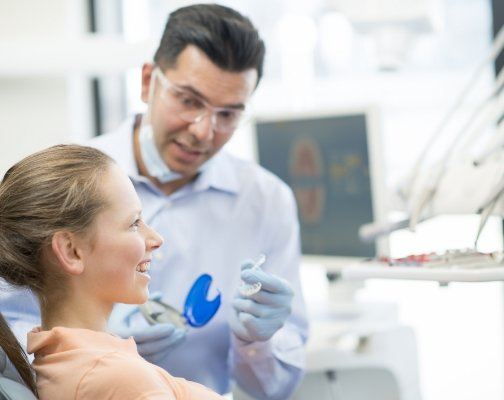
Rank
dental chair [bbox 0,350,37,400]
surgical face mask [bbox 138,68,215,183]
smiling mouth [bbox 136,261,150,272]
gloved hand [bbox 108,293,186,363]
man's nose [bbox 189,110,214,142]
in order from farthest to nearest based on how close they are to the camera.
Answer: surgical face mask [bbox 138,68,215,183], man's nose [bbox 189,110,214,142], gloved hand [bbox 108,293,186,363], smiling mouth [bbox 136,261,150,272], dental chair [bbox 0,350,37,400]

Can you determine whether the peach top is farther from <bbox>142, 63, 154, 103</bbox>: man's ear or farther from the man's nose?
<bbox>142, 63, 154, 103</bbox>: man's ear

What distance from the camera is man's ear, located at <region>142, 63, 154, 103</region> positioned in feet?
6.20

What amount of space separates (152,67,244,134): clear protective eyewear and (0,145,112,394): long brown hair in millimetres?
Result: 482

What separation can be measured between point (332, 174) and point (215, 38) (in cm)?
112

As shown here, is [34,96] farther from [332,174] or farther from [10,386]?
[10,386]

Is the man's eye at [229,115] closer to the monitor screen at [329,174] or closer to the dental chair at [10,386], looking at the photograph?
the dental chair at [10,386]

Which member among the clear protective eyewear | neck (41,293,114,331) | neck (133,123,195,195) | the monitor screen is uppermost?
A: the clear protective eyewear

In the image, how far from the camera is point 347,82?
3447mm

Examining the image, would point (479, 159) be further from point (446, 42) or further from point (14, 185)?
point (446, 42)

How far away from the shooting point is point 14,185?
51.6 inches

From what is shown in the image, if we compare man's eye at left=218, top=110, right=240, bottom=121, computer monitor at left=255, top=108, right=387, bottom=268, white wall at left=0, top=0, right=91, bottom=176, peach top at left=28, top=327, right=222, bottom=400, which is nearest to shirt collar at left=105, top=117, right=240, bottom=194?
man's eye at left=218, top=110, right=240, bottom=121

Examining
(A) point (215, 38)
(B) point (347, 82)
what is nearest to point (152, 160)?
(A) point (215, 38)

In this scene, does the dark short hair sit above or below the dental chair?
above

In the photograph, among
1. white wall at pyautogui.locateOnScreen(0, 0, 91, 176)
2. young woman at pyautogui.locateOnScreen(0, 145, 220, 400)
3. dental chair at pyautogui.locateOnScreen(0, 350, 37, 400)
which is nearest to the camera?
dental chair at pyautogui.locateOnScreen(0, 350, 37, 400)
